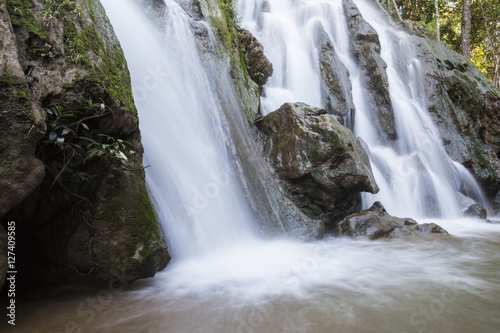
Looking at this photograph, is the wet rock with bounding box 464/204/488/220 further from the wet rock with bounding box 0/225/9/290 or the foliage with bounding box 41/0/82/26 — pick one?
the wet rock with bounding box 0/225/9/290

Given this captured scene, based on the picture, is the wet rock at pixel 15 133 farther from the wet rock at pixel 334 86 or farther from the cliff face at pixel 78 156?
the wet rock at pixel 334 86

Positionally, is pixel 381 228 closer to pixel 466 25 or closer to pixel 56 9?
pixel 56 9

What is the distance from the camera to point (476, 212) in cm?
809

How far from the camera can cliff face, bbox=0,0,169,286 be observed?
265 centimetres

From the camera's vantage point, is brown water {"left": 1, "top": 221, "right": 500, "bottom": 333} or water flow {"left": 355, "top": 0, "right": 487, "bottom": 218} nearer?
brown water {"left": 1, "top": 221, "right": 500, "bottom": 333}

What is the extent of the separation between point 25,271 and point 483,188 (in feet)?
40.0

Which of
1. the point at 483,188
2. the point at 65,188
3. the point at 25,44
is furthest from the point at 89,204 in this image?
the point at 483,188

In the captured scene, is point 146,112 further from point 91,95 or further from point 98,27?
point 91,95

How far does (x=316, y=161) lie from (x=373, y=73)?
6.28 metres

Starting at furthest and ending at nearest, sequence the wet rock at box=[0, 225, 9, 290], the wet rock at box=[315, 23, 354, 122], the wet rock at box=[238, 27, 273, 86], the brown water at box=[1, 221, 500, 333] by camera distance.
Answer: the wet rock at box=[315, 23, 354, 122] → the wet rock at box=[238, 27, 273, 86] → the brown water at box=[1, 221, 500, 333] → the wet rock at box=[0, 225, 9, 290]

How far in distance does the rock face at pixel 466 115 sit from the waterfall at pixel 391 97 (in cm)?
40

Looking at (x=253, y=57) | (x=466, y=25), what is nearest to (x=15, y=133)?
(x=253, y=57)

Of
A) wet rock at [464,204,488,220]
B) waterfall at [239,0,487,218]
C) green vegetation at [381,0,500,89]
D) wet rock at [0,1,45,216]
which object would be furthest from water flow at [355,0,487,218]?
wet rock at [0,1,45,216]

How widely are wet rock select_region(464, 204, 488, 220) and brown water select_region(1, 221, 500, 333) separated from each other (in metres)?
4.24
